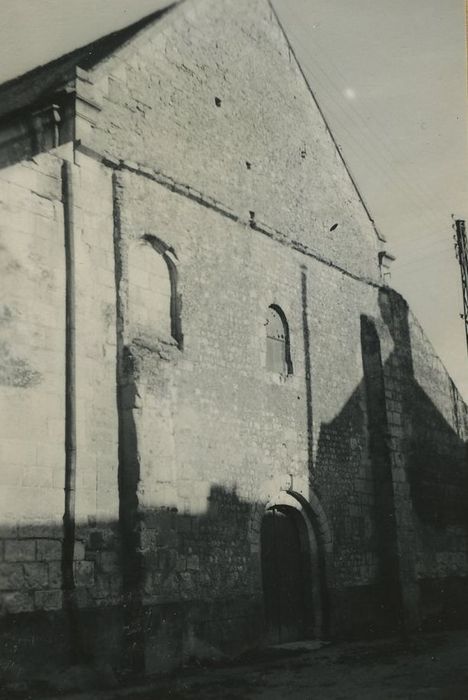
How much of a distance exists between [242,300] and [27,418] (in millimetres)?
4481

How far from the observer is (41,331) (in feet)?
28.4

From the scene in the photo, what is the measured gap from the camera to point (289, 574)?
11.7 meters

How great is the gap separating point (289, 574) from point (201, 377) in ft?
11.9

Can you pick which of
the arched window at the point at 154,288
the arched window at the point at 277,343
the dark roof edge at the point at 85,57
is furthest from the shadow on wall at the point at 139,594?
the dark roof edge at the point at 85,57

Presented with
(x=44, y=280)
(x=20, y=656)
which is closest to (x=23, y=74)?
(x=44, y=280)

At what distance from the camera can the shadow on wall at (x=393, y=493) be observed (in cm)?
1272

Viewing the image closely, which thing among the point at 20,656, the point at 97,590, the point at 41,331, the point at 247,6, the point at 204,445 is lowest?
the point at 20,656

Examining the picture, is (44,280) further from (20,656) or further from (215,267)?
(20,656)

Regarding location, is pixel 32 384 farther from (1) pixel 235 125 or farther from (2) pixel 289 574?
(1) pixel 235 125

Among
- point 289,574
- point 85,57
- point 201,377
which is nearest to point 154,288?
point 201,377

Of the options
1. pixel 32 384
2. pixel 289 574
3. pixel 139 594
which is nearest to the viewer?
pixel 32 384

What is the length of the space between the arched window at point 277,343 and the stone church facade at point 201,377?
0.07 meters

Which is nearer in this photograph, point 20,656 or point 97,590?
point 20,656

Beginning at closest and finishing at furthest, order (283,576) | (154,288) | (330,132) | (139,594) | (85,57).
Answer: (139,594) < (154,288) < (283,576) < (85,57) < (330,132)
